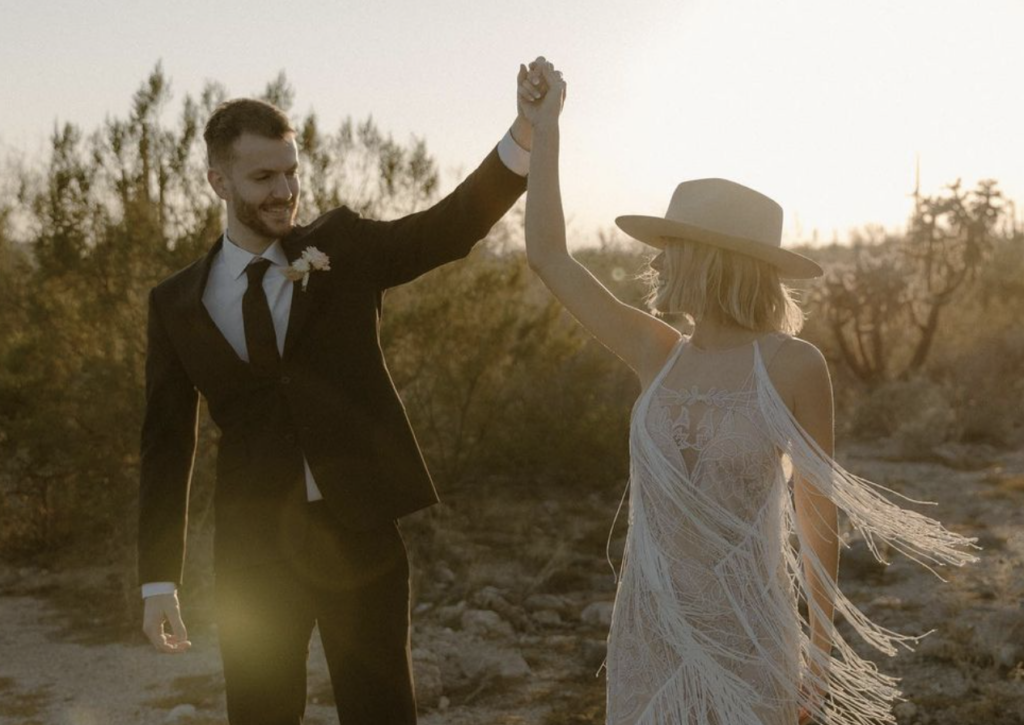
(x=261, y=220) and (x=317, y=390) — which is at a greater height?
(x=261, y=220)

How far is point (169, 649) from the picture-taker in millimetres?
3195

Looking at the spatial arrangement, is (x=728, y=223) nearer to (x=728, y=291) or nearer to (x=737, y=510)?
(x=728, y=291)

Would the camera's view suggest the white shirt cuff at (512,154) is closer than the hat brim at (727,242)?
No

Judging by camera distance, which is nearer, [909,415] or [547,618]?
[547,618]

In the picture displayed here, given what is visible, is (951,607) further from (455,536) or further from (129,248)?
(129,248)

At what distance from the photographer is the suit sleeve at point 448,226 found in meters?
3.10

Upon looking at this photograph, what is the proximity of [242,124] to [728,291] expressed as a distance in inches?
53.8

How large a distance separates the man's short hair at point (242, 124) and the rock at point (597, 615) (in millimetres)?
5188

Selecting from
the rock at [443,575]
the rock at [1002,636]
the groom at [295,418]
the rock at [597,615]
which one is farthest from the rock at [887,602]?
the groom at [295,418]

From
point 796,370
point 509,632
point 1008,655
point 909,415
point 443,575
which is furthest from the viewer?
point 909,415

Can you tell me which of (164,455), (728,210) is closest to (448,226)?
(728,210)

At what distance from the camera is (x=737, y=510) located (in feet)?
8.41

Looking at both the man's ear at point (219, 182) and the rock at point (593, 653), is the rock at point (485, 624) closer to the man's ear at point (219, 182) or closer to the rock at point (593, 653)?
the rock at point (593, 653)

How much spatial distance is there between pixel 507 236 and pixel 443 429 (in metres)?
4.74
